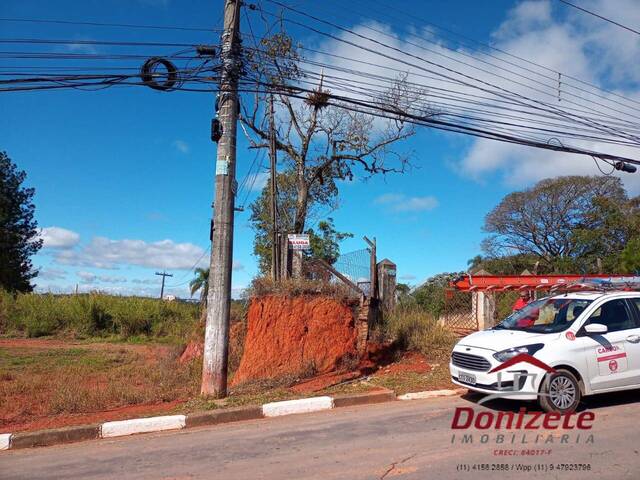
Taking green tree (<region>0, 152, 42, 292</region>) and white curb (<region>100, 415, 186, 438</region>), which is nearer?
white curb (<region>100, 415, 186, 438</region>)

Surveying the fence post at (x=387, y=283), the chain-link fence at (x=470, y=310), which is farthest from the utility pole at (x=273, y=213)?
the chain-link fence at (x=470, y=310)

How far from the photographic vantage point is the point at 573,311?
27.1ft

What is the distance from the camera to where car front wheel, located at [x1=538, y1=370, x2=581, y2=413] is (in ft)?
23.8

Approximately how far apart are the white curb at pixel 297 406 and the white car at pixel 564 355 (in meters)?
2.10

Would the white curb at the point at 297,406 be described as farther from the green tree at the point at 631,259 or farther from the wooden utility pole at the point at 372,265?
the green tree at the point at 631,259

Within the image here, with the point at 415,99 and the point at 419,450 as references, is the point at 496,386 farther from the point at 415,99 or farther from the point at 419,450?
the point at 415,99

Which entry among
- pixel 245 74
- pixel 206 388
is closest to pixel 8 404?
pixel 206 388

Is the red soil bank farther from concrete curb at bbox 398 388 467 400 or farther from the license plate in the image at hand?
the license plate

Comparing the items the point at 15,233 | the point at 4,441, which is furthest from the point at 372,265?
the point at 15,233

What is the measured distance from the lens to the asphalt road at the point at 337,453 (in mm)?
5371

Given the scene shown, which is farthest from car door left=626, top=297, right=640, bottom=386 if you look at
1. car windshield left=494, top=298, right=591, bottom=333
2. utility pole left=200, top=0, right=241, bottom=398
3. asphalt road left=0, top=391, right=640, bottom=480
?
utility pole left=200, top=0, right=241, bottom=398

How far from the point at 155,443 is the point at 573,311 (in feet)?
20.6

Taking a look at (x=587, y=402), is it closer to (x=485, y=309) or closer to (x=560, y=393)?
(x=560, y=393)

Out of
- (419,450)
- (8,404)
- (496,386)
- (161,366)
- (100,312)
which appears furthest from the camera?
(100,312)
